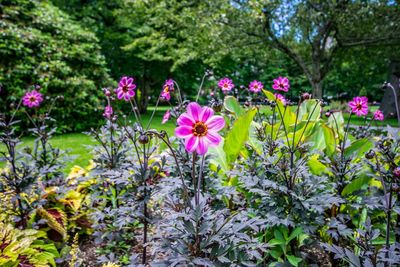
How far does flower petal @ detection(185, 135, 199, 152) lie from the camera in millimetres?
1188

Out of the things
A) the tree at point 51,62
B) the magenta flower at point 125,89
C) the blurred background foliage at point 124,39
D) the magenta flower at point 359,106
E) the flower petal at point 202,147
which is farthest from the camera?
the blurred background foliage at point 124,39

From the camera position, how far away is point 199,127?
1238mm

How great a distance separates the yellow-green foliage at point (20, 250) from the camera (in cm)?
181

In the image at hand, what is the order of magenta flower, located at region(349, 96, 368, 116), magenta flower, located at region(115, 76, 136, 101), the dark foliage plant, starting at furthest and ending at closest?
magenta flower, located at region(349, 96, 368, 116) < magenta flower, located at region(115, 76, 136, 101) < the dark foliage plant

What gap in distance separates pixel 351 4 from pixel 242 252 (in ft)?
29.1

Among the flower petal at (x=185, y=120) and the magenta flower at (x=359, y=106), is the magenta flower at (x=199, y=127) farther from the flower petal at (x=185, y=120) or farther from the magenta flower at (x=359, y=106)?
the magenta flower at (x=359, y=106)

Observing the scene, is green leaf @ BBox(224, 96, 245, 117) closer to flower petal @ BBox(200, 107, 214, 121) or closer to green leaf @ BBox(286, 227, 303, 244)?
green leaf @ BBox(286, 227, 303, 244)

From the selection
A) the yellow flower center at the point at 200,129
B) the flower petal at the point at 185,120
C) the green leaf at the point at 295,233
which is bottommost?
the green leaf at the point at 295,233

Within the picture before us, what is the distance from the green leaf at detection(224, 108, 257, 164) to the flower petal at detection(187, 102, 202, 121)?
1175 millimetres

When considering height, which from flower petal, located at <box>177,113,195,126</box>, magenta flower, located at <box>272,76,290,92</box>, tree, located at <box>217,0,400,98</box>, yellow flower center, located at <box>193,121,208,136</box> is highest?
tree, located at <box>217,0,400,98</box>

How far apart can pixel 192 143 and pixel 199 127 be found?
73mm

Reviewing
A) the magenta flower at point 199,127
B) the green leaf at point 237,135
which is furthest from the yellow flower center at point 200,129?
the green leaf at point 237,135

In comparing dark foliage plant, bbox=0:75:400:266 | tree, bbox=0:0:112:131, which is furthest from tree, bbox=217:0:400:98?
dark foliage plant, bbox=0:75:400:266

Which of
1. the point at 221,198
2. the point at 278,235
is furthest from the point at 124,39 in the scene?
the point at 278,235
